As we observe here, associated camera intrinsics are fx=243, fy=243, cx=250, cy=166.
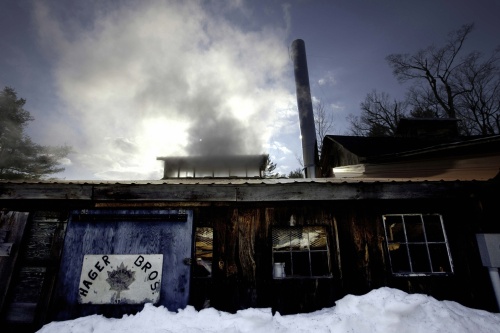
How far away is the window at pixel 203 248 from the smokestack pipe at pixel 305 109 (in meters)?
10.7

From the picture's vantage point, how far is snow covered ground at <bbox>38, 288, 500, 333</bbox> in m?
3.67

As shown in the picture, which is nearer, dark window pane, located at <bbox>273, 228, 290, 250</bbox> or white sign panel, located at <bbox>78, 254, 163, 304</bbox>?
white sign panel, located at <bbox>78, 254, 163, 304</bbox>

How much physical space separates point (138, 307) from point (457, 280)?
20.2 feet

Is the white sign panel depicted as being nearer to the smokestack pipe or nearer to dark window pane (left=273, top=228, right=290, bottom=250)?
dark window pane (left=273, top=228, right=290, bottom=250)

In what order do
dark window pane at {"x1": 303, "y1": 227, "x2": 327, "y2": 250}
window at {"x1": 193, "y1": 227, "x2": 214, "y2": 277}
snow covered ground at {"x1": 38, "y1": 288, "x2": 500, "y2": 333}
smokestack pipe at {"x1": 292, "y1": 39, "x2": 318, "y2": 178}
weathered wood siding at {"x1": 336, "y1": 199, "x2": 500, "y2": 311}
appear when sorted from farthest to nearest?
smokestack pipe at {"x1": 292, "y1": 39, "x2": 318, "y2": 178} → window at {"x1": 193, "y1": 227, "x2": 214, "y2": 277} → dark window pane at {"x1": 303, "y1": 227, "x2": 327, "y2": 250} → weathered wood siding at {"x1": 336, "y1": 199, "x2": 500, "y2": 311} → snow covered ground at {"x1": 38, "y1": 288, "x2": 500, "y2": 333}

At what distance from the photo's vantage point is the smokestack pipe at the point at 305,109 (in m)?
15.9

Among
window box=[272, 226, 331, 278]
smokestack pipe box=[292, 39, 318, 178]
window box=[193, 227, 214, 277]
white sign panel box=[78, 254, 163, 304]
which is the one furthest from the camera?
smokestack pipe box=[292, 39, 318, 178]

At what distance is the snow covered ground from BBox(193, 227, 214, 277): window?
1.28m

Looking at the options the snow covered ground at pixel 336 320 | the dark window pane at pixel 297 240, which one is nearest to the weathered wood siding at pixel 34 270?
the snow covered ground at pixel 336 320

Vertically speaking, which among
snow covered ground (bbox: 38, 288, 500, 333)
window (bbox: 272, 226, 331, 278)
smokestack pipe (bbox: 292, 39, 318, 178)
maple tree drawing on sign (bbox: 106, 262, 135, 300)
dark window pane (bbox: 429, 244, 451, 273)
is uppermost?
smokestack pipe (bbox: 292, 39, 318, 178)

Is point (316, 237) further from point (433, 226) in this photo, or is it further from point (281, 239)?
point (433, 226)

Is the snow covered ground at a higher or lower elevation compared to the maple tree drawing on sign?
lower

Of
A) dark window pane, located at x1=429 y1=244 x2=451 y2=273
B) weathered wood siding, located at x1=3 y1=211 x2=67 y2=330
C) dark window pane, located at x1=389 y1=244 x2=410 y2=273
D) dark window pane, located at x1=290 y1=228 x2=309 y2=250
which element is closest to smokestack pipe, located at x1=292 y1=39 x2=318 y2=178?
dark window pane, located at x1=389 y1=244 x2=410 y2=273

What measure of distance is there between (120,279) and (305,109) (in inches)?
613
